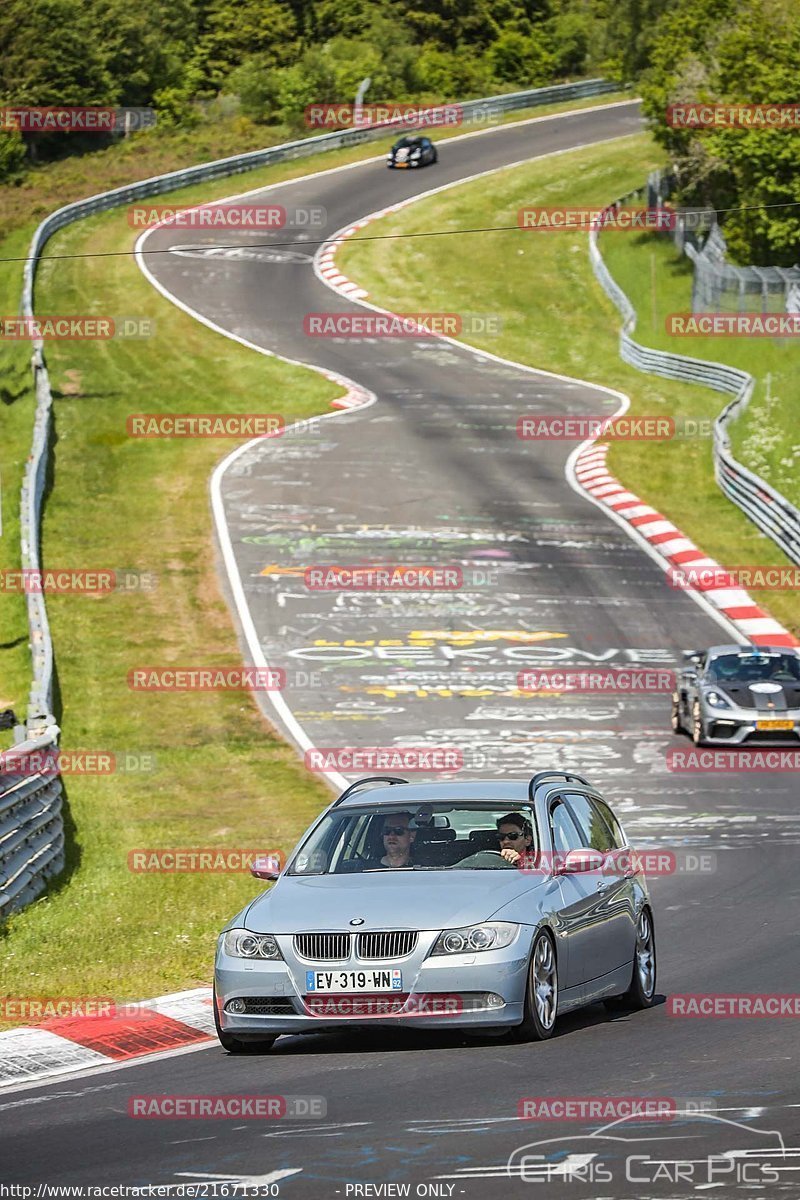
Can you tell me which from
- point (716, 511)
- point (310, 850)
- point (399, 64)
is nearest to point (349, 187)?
point (399, 64)

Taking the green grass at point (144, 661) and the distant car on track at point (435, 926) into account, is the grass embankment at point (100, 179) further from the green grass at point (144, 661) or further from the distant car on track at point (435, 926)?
the distant car on track at point (435, 926)

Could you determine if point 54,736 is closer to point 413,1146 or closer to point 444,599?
point 413,1146

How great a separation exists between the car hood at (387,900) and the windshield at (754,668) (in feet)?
50.6

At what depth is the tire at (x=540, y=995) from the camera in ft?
32.4

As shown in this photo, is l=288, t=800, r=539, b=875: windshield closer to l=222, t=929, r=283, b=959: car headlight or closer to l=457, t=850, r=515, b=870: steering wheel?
l=457, t=850, r=515, b=870: steering wheel

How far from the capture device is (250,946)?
10.1 meters

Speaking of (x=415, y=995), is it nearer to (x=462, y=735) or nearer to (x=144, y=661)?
(x=462, y=735)

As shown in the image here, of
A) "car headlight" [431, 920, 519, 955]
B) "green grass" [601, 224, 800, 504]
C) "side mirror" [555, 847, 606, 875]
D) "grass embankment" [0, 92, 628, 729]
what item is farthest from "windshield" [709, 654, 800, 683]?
"grass embankment" [0, 92, 628, 729]

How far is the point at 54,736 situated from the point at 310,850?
7.68 metres

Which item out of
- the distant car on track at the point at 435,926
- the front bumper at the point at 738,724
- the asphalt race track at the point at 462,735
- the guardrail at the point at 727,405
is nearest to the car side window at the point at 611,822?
the distant car on track at the point at 435,926

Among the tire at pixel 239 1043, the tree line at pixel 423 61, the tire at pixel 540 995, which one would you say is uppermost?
the tree line at pixel 423 61

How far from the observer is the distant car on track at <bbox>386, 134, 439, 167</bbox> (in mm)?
73250

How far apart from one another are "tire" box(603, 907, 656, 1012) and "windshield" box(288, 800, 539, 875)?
1215 mm

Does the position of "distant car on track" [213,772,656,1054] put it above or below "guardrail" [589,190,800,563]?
above
